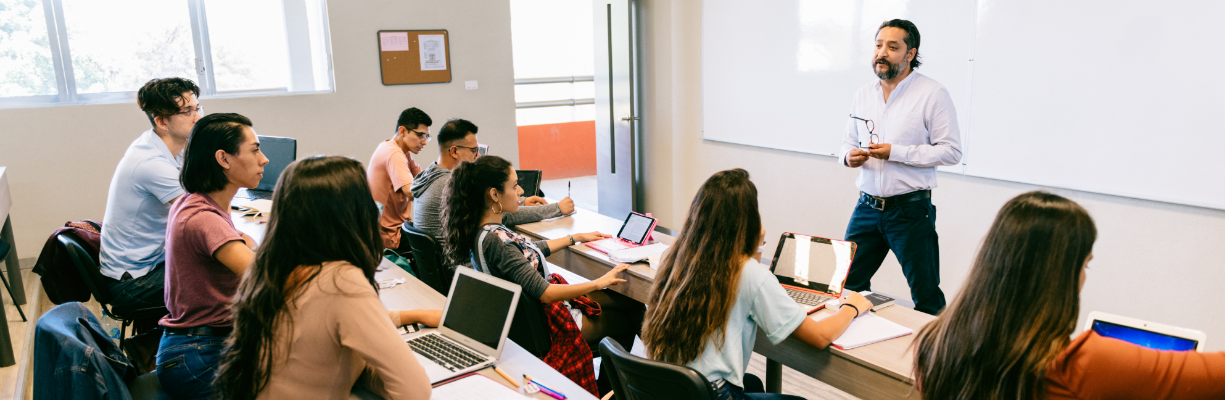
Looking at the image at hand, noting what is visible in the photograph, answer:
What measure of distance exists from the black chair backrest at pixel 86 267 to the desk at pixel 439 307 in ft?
1.75

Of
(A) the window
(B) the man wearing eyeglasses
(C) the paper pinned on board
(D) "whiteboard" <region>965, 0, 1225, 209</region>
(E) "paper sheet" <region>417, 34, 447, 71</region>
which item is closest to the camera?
(C) the paper pinned on board

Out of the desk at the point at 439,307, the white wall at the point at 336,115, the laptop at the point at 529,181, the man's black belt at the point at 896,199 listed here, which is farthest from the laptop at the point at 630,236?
the white wall at the point at 336,115

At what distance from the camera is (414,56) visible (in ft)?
18.4

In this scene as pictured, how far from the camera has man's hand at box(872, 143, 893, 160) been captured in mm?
2768

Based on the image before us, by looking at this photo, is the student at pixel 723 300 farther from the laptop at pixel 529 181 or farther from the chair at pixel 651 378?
the laptop at pixel 529 181

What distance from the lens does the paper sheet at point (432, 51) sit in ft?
18.5

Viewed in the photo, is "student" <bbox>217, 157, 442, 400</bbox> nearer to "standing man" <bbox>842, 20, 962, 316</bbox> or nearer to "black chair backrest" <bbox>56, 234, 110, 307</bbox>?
"black chair backrest" <bbox>56, 234, 110, 307</bbox>

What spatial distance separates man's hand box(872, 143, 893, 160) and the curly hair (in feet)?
4.84

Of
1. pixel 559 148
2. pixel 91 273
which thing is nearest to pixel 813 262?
pixel 91 273

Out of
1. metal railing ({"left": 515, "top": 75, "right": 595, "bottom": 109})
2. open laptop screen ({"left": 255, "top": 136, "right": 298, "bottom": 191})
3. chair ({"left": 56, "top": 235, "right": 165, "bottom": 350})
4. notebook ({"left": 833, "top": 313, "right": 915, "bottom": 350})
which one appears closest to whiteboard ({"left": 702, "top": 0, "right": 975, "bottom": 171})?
notebook ({"left": 833, "top": 313, "right": 915, "bottom": 350})

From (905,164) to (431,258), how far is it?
1.94 metres

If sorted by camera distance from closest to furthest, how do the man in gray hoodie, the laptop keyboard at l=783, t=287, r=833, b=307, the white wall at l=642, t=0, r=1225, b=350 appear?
the laptop keyboard at l=783, t=287, r=833, b=307 → the white wall at l=642, t=0, r=1225, b=350 → the man in gray hoodie

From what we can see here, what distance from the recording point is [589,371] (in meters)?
2.30

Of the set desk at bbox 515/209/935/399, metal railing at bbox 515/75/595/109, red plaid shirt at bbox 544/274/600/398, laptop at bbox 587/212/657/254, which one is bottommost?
red plaid shirt at bbox 544/274/600/398
